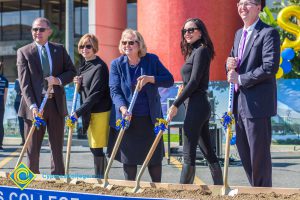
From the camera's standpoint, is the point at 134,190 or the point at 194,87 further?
the point at 194,87

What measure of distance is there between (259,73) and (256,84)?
0.16 meters

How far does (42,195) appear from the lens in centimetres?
446

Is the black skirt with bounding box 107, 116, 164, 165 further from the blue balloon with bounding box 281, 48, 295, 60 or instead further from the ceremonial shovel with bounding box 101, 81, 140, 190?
the blue balloon with bounding box 281, 48, 295, 60

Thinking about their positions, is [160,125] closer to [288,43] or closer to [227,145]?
[227,145]

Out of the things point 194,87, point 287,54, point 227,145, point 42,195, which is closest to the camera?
point 42,195

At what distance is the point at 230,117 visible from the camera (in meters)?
5.07

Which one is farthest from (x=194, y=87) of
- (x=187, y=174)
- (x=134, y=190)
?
(x=134, y=190)

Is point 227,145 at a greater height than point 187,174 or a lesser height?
greater

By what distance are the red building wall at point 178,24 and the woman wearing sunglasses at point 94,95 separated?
1180 cm

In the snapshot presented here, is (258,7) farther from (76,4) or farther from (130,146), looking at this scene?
(76,4)

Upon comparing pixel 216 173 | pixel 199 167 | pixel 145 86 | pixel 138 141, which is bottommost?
pixel 199 167

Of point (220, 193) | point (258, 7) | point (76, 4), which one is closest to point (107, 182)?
point (220, 193)

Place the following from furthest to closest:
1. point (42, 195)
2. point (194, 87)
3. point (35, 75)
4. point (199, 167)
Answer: point (199, 167), point (35, 75), point (194, 87), point (42, 195)

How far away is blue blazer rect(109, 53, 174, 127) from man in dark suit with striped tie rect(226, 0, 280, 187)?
0.88 metres
